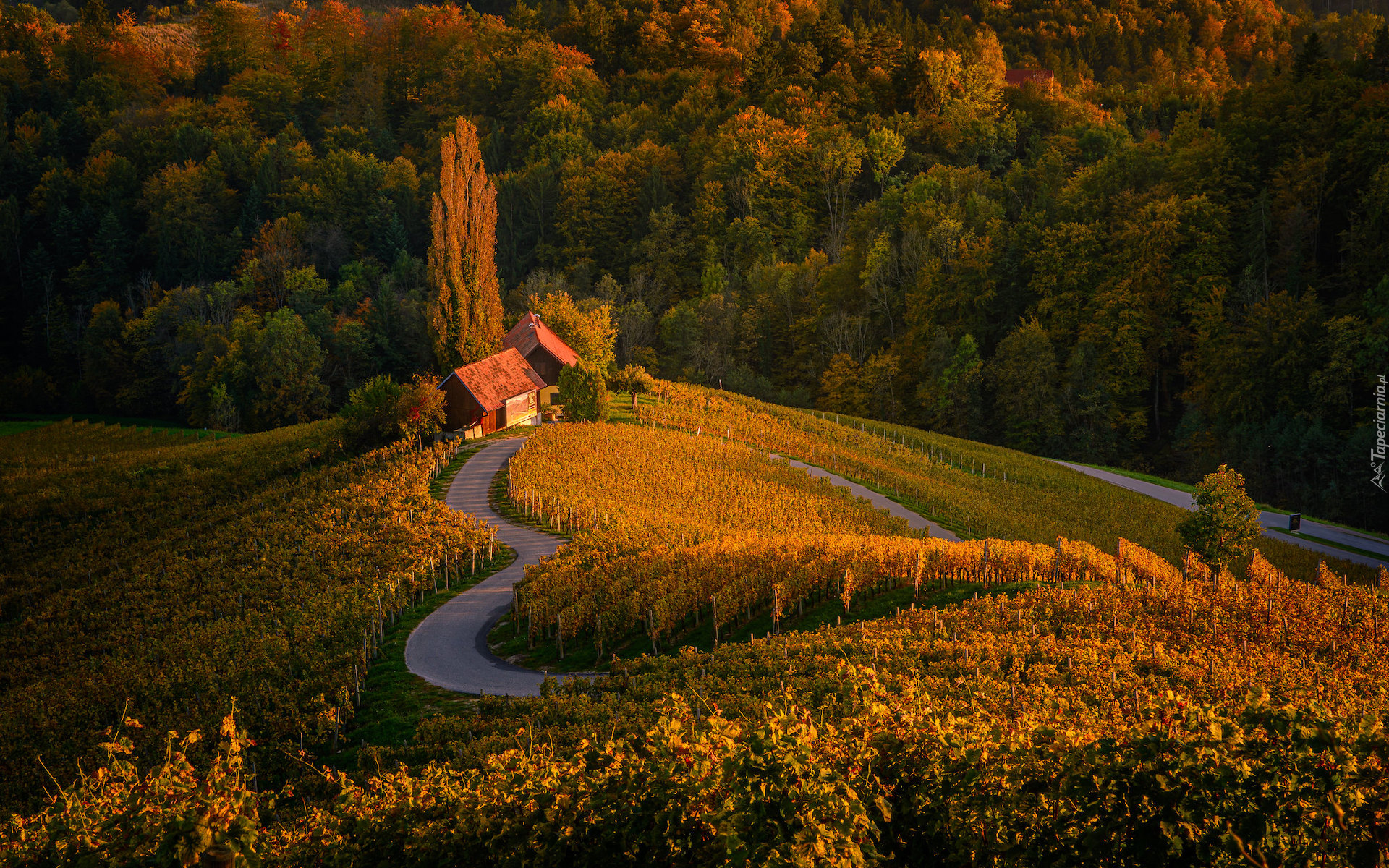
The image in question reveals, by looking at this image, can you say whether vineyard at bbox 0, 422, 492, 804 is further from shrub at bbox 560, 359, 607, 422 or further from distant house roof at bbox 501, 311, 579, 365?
distant house roof at bbox 501, 311, 579, 365

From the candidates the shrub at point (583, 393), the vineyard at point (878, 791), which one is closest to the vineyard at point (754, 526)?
the shrub at point (583, 393)

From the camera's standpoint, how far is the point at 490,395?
44.6 meters

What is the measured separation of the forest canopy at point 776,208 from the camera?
54.6 metres

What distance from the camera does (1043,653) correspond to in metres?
14.9

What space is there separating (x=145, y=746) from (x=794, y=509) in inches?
778

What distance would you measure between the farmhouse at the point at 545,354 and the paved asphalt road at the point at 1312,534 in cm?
2943

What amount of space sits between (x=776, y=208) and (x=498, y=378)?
51465 mm

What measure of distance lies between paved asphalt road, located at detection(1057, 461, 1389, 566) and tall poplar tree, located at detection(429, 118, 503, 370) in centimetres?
3269

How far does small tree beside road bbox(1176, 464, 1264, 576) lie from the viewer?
24.0 m

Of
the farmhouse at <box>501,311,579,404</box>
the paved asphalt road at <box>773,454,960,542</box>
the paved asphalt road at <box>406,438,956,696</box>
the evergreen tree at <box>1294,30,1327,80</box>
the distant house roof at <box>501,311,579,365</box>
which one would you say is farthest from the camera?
the evergreen tree at <box>1294,30,1327,80</box>

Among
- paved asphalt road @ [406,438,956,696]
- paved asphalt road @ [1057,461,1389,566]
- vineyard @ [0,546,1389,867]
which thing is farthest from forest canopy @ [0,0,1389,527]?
vineyard @ [0,546,1389,867]

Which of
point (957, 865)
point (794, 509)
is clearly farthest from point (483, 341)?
point (957, 865)

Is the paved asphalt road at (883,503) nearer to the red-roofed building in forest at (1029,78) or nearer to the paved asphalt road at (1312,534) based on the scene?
the paved asphalt road at (1312,534)

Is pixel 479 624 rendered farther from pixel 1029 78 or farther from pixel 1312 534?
pixel 1029 78
